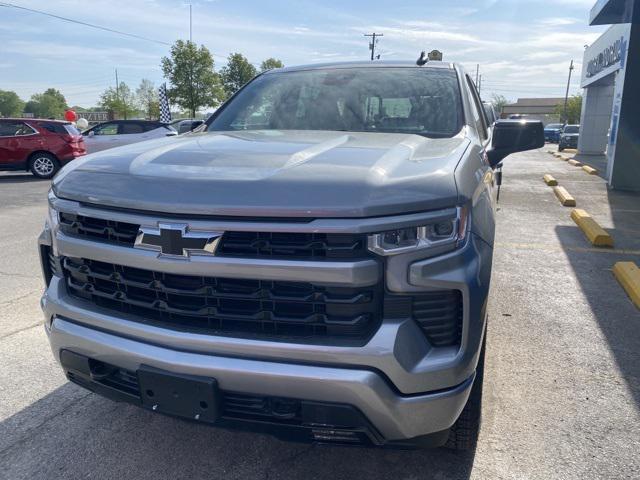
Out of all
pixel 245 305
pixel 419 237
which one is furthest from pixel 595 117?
pixel 245 305

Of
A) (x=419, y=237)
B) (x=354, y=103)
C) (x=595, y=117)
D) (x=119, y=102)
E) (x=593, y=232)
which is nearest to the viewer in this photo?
(x=419, y=237)

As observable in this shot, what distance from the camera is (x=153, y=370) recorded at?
1.99 metres

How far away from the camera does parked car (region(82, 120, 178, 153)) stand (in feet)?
52.0

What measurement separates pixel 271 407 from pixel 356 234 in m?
0.72

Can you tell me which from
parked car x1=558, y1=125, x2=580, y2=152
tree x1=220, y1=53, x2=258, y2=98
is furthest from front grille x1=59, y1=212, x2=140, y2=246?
tree x1=220, y1=53, x2=258, y2=98

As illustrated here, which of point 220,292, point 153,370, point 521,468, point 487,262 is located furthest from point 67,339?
point 521,468

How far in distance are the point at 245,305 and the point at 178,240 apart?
1.13 feet

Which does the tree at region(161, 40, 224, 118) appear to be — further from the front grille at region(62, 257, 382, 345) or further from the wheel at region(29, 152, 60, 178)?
the front grille at region(62, 257, 382, 345)

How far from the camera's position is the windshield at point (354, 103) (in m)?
3.15

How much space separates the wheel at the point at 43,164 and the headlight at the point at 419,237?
1450 centimetres

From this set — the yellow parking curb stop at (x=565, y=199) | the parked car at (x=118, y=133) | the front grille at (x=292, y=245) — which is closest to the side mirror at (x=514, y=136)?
the front grille at (x=292, y=245)

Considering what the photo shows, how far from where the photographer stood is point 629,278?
5.02 metres

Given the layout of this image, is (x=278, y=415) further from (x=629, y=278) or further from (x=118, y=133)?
(x=118, y=133)

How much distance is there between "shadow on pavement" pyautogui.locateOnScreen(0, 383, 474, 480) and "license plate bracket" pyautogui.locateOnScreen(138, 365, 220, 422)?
493 millimetres
